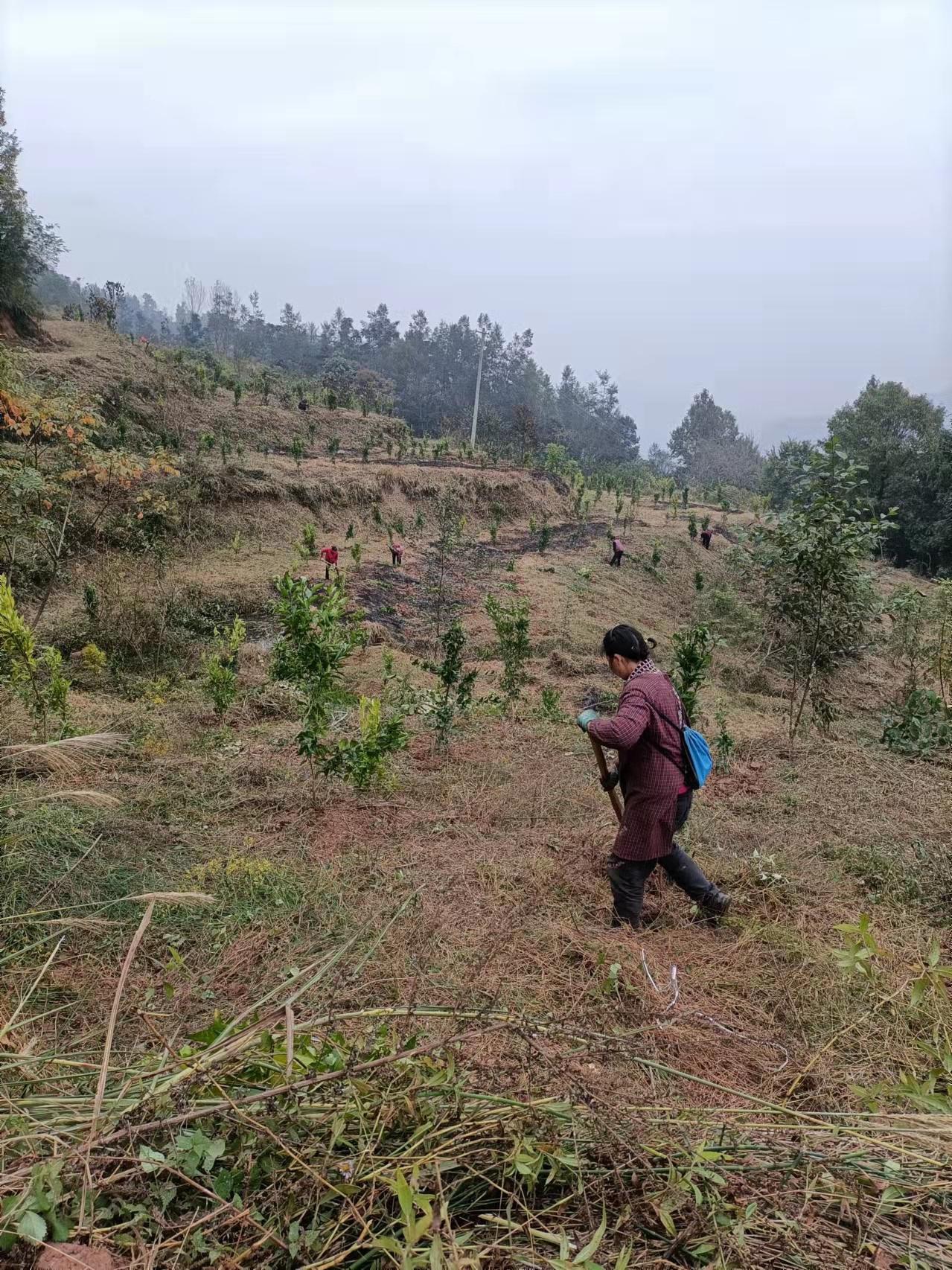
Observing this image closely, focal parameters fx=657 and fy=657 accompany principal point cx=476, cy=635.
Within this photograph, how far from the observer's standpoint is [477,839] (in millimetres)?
3996

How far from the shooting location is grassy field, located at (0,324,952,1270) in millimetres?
1170

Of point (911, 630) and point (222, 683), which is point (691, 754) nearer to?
point (222, 683)

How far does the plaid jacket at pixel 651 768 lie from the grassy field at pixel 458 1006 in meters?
0.45

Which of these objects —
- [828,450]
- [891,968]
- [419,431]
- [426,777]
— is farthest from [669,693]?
[419,431]

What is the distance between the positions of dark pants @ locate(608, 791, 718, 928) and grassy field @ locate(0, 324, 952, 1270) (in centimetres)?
16

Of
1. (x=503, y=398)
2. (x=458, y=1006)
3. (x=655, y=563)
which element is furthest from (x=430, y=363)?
(x=458, y=1006)

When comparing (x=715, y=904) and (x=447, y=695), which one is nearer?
(x=715, y=904)

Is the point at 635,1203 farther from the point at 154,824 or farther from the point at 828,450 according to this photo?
the point at 828,450

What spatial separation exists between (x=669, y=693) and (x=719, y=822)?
6.82 ft

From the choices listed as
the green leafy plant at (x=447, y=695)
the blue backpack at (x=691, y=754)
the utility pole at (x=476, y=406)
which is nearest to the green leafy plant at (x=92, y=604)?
the green leafy plant at (x=447, y=695)

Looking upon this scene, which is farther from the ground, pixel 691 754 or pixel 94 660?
pixel 691 754

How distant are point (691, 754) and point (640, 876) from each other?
2.01 feet

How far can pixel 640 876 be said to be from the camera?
9.82 ft

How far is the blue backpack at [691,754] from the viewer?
2879 millimetres
